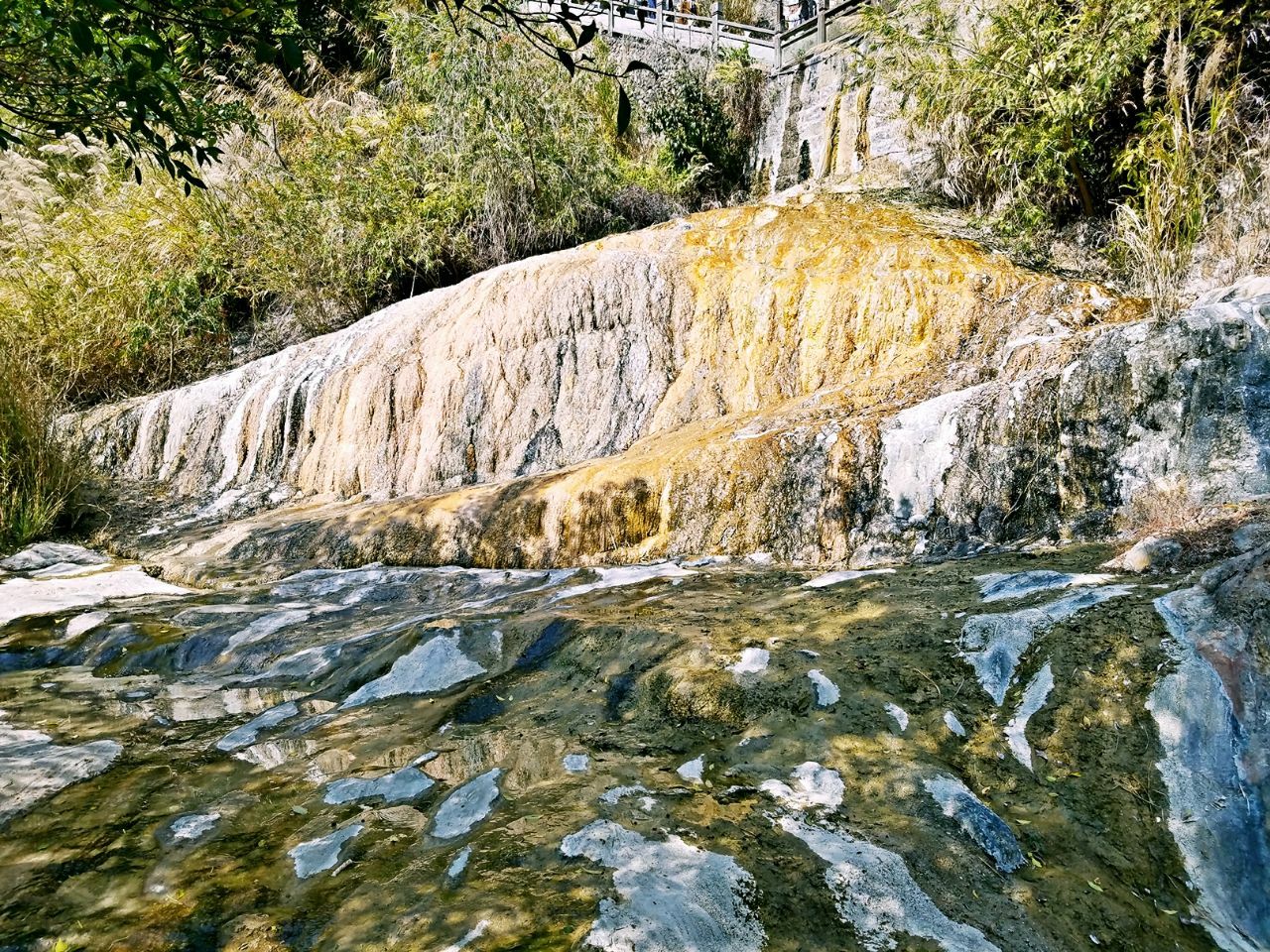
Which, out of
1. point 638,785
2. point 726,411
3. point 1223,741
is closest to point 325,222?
point 726,411

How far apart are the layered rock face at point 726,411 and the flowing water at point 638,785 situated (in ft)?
4.08

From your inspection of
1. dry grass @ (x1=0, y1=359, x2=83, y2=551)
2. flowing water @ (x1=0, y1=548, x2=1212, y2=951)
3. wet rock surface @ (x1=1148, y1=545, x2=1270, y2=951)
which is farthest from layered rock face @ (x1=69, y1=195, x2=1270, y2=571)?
wet rock surface @ (x1=1148, y1=545, x2=1270, y2=951)

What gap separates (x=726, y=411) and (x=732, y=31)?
47.4 feet

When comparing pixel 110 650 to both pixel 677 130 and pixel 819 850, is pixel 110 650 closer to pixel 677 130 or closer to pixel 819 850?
pixel 819 850

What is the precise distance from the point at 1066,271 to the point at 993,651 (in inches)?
197

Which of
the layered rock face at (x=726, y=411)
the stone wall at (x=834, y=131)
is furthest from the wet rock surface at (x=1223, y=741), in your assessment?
the stone wall at (x=834, y=131)

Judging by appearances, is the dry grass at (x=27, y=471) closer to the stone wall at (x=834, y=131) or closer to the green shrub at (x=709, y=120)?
the stone wall at (x=834, y=131)

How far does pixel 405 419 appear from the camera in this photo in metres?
7.46

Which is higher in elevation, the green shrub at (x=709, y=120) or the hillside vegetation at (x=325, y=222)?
the green shrub at (x=709, y=120)

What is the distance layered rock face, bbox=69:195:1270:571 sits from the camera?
4.13 metres

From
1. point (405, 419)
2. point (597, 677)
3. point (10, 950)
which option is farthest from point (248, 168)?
point (10, 950)

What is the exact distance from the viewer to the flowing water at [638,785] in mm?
1506

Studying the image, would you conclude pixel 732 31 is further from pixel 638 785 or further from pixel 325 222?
pixel 638 785

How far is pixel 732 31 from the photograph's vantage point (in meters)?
17.9
